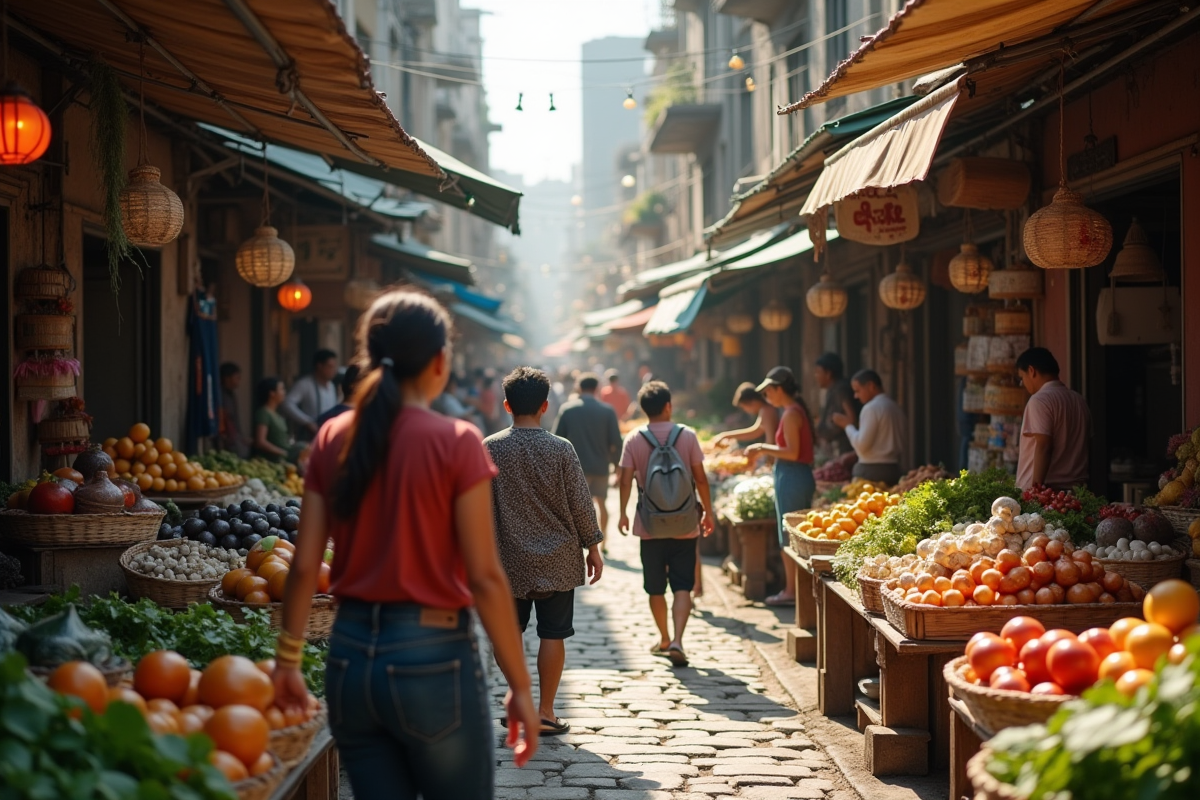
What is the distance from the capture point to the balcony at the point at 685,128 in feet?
96.9

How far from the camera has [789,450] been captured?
34.7 feet

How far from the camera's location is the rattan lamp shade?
732 cm

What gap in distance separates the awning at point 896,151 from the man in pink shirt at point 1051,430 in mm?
1637

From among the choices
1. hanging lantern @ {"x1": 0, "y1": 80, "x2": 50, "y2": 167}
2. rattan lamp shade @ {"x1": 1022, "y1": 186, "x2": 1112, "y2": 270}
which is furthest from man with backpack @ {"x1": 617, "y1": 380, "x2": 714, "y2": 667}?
hanging lantern @ {"x1": 0, "y1": 80, "x2": 50, "y2": 167}

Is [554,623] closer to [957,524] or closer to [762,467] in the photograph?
[957,524]

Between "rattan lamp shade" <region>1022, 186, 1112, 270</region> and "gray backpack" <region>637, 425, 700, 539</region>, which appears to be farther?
"gray backpack" <region>637, 425, 700, 539</region>

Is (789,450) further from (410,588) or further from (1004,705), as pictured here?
(410,588)

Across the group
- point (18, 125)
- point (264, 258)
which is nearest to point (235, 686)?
point (18, 125)

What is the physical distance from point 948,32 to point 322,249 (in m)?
9.86

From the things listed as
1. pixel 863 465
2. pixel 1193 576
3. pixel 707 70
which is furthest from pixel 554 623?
pixel 707 70

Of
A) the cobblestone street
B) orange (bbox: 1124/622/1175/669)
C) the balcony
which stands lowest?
the cobblestone street

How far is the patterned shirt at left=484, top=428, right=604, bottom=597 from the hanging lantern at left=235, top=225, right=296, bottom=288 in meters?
4.09

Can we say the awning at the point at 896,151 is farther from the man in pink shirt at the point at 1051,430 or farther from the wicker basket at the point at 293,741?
the wicker basket at the point at 293,741

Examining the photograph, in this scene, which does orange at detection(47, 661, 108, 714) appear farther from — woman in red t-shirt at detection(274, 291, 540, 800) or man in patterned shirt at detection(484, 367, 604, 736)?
man in patterned shirt at detection(484, 367, 604, 736)
